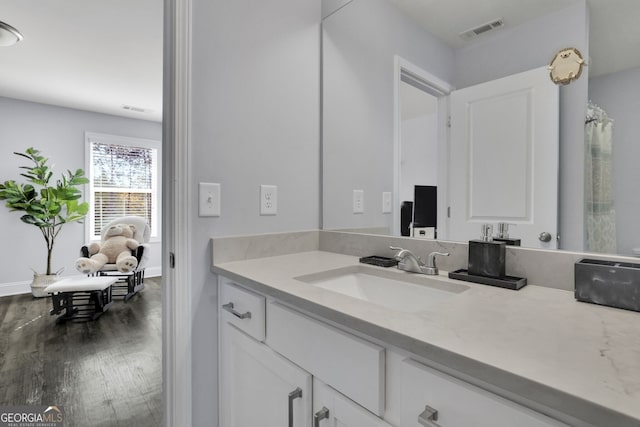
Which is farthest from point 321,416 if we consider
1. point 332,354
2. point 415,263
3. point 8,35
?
point 8,35

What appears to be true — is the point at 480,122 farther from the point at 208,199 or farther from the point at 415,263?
the point at 208,199

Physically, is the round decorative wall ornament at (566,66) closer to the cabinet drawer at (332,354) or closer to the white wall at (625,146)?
the white wall at (625,146)

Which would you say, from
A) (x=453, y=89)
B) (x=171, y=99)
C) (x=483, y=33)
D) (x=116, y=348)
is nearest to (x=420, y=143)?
(x=453, y=89)

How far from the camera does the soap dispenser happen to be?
0.99m

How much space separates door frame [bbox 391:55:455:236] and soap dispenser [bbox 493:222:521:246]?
17 centimetres

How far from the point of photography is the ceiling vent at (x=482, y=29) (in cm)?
104

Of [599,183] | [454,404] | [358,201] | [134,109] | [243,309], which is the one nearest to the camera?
[454,404]

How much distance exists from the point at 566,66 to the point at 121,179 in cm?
553

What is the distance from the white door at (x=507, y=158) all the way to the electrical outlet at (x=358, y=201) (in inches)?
18.6

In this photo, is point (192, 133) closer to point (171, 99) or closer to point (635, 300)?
point (171, 99)

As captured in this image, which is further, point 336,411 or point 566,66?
point 566,66

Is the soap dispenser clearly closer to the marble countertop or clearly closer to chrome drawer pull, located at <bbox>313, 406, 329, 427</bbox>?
the marble countertop

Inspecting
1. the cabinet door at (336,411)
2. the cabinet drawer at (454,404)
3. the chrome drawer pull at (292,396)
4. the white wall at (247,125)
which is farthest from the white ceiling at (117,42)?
the chrome drawer pull at (292,396)

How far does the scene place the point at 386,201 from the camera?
4.64 feet
